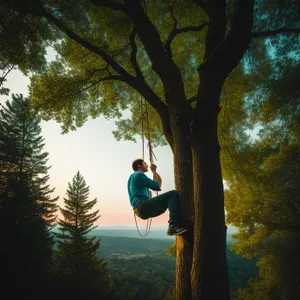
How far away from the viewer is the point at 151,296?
268ft

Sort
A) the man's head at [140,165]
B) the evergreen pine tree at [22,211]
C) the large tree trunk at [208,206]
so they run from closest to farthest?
the large tree trunk at [208,206], the man's head at [140,165], the evergreen pine tree at [22,211]

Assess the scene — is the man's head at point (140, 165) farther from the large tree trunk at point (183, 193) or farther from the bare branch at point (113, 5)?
the bare branch at point (113, 5)

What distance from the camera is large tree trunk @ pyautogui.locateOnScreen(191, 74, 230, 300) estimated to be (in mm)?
2312

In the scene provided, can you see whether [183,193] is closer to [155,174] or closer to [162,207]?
Answer: [162,207]

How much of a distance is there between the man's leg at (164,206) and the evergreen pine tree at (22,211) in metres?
19.3

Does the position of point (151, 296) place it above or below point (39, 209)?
below

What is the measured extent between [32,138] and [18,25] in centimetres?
2664

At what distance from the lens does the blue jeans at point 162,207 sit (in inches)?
117

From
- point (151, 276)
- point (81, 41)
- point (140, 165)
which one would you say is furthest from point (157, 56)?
point (151, 276)

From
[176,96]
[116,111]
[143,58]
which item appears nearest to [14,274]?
[116,111]

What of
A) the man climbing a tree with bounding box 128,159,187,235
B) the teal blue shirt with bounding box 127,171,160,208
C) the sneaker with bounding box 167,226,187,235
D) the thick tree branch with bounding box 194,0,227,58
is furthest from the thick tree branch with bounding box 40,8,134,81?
the sneaker with bounding box 167,226,187,235

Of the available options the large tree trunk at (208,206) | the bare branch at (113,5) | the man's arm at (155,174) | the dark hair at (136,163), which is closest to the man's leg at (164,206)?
the large tree trunk at (208,206)

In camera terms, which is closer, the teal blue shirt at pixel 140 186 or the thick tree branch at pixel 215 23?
the thick tree branch at pixel 215 23

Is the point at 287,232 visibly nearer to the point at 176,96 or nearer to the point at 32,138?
the point at 176,96
